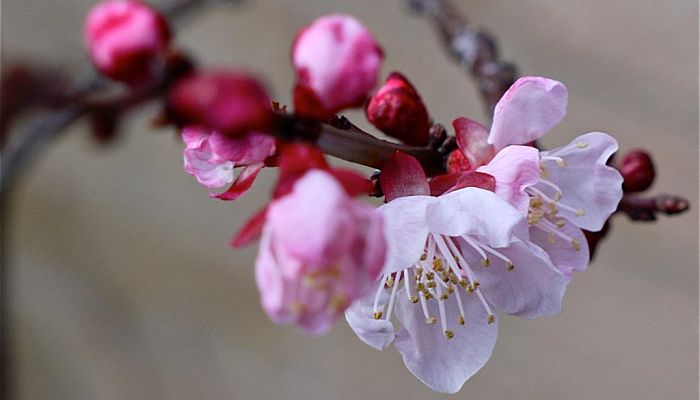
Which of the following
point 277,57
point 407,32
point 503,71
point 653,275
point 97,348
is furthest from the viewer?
point 97,348

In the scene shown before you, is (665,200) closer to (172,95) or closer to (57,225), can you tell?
(172,95)

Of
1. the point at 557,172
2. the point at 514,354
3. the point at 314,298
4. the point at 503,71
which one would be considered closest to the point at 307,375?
the point at 514,354

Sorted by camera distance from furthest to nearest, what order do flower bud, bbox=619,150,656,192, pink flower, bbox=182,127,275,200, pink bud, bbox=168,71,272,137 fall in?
flower bud, bbox=619,150,656,192 → pink flower, bbox=182,127,275,200 → pink bud, bbox=168,71,272,137

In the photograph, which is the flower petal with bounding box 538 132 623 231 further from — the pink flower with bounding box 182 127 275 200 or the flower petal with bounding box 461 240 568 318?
the pink flower with bounding box 182 127 275 200

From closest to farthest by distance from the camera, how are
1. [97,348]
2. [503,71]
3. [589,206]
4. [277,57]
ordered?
[589,206], [503,71], [277,57], [97,348]

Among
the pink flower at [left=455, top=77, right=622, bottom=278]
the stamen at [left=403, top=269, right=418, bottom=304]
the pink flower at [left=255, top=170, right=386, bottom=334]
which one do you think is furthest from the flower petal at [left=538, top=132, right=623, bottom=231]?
the pink flower at [left=255, top=170, right=386, bottom=334]

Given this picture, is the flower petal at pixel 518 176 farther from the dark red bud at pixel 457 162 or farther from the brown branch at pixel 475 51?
the brown branch at pixel 475 51
